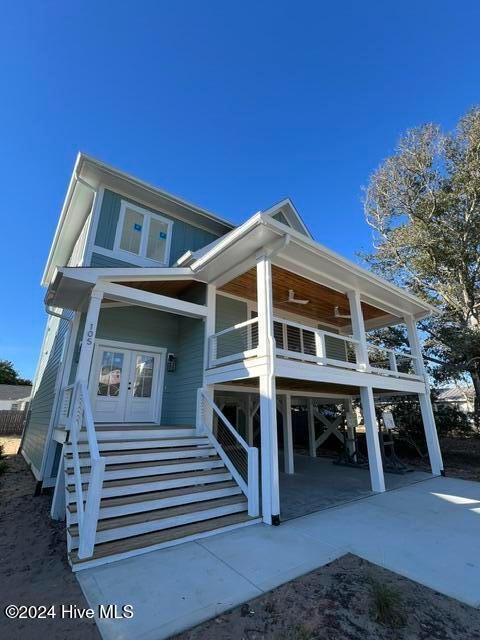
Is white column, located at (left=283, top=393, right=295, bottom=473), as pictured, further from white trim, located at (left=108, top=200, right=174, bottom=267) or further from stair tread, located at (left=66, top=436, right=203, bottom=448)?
white trim, located at (left=108, top=200, right=174, bottom=267)

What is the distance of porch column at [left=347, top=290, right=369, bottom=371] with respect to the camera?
7598mm

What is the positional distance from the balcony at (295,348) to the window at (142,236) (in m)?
3.07

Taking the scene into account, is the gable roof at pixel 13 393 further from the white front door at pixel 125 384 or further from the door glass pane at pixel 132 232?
the door glass pane at pixel 132 232

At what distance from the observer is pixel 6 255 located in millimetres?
23078

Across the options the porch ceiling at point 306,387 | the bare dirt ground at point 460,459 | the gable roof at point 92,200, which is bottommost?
the bare dirt ground at point 460,459

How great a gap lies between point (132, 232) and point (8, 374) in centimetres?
4216

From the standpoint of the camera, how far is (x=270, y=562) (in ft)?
11.6

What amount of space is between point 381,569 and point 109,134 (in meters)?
14.1

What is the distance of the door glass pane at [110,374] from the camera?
7.34 m

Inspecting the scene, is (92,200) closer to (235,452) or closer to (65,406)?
(65,406)

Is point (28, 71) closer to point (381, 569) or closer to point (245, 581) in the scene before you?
point (245, 581)

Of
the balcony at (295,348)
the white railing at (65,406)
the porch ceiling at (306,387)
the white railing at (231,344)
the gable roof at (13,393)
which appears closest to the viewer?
the white railing at (65,406)

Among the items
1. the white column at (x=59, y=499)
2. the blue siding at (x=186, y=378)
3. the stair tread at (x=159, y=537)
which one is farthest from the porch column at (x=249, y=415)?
the white column at (x=59, y=499)

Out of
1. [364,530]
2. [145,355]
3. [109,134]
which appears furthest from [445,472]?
[109,134]
